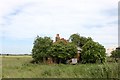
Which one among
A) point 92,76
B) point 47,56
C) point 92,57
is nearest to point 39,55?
point 47,56

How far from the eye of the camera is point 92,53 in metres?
41.5

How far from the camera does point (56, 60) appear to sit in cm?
4509

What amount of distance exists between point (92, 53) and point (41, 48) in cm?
906

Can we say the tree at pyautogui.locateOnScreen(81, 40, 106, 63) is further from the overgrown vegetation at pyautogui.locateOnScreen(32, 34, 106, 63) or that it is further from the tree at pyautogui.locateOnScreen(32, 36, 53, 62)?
the tree at pyautogui.locateOnScreen(32, 36, 53, 62)

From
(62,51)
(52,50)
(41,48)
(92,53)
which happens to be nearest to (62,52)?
(62,51)

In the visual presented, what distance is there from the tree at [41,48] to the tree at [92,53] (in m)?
6.11

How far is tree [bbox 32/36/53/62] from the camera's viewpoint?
4541 cm

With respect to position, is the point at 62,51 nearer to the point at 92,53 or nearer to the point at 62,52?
the point at 62,52

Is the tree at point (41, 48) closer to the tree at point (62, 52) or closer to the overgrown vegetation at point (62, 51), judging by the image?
the overgrown vegetation at point (62, 51)

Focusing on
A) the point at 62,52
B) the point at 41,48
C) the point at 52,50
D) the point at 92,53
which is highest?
the point at 41,48

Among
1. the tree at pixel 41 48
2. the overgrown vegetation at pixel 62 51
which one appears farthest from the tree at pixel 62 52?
the tree at pixel 41 48

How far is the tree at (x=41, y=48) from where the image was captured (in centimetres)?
4541

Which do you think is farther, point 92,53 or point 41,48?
point 41,48

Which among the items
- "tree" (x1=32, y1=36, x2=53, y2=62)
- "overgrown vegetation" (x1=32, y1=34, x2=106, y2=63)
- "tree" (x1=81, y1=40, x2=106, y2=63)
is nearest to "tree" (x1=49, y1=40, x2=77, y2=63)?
"overgrown vegetation" (x1=32, y1=34, x2=106, y2=63)
